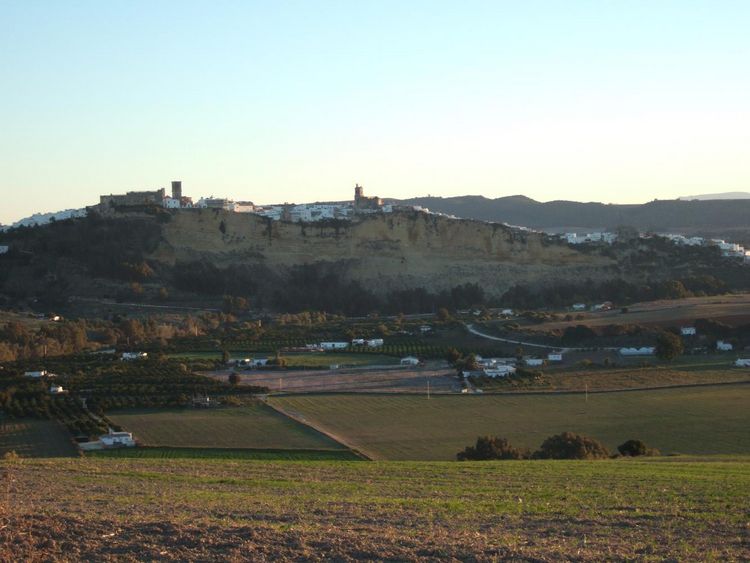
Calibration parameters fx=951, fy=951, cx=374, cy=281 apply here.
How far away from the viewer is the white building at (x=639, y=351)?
41.5m

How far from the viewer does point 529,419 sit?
88.1 feet

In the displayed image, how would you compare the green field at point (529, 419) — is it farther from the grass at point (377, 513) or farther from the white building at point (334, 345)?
the white building at point (334, 345)

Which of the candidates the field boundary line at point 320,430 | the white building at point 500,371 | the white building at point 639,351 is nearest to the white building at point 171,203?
the white building at point 639,351

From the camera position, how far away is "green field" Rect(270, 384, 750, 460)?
23.1m

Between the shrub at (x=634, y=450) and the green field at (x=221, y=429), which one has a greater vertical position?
the green field at (x=221, y=429)

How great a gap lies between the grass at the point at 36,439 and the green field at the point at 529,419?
681 cm

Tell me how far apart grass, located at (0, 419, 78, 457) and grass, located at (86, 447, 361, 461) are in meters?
1.05

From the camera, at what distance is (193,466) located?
15.6 meters

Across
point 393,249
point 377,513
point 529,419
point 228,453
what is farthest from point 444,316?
point 377,513

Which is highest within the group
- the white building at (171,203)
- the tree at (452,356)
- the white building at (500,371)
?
the white building at (171,203)

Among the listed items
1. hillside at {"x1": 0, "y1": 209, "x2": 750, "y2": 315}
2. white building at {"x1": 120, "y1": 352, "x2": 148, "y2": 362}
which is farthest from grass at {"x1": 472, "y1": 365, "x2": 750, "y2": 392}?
hillside at {"x1": 0, "y1": 209, "x2": 750, "y2": 315}

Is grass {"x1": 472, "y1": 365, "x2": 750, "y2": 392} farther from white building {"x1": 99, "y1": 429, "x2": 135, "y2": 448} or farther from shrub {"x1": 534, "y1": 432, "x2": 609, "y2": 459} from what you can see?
white building {"x1": 99, "y1": 429, "x2": 135, "y2": 448}

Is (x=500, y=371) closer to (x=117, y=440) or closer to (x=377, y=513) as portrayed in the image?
(x=117, y=440)

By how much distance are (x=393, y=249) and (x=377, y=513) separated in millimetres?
60602
